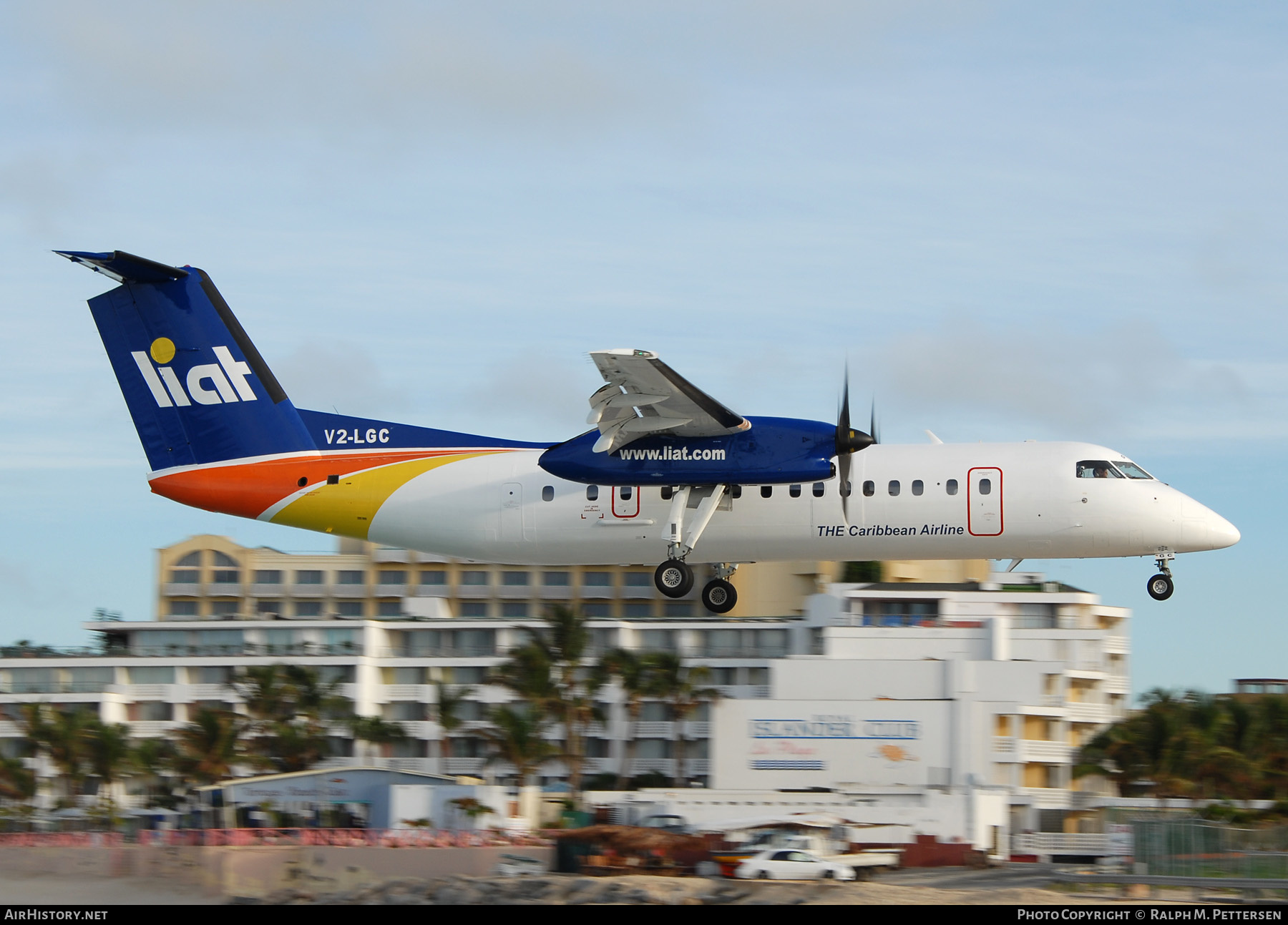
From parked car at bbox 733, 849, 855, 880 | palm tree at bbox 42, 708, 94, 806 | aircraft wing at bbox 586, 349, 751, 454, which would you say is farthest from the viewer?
palm tree at bbox 42, 708, 94, 806

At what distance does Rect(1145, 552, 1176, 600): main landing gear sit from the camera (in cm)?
2286

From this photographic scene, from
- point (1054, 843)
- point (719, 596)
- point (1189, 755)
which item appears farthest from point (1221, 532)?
point (1189, 755)

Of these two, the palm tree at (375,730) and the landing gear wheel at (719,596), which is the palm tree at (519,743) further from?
the landing gear wheel at (719,596)

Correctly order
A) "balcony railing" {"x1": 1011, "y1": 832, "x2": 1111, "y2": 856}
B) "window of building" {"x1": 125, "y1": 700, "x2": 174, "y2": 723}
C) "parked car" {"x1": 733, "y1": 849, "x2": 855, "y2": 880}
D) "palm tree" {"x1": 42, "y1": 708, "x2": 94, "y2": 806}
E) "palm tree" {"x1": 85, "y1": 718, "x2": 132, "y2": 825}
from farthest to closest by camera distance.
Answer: "window of building" {"x1": 125, "y1": 700, "x2": 174, "y2": 723} < "palm tree" {"x1": 42, "y1": 708, "x2": 94, "y2": 806} < "palm tree" {"x1": 85, "y1": 718, "x2": 132, "y2": 825} < "balcony railing" {"x1": 1011, "y1": 832, "x2": 1111, "y2": 856} < "parked car" {"x1": 733, "y1": 849, "x2": 855, "y2": 880}

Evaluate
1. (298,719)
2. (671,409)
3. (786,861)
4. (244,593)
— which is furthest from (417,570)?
(671,409)

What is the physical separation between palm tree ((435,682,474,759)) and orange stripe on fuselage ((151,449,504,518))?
2078 centimetres

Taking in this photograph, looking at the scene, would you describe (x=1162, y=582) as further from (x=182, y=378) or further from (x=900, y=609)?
(x=900, y=609)

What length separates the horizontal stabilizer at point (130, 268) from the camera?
23.7 m

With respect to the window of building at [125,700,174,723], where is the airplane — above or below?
above

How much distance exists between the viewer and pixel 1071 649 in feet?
148

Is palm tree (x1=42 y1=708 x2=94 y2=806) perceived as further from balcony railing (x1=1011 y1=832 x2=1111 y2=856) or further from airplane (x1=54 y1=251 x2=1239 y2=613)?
balcony railing (x1=1011 y1=832 x2=1111 y2=856)

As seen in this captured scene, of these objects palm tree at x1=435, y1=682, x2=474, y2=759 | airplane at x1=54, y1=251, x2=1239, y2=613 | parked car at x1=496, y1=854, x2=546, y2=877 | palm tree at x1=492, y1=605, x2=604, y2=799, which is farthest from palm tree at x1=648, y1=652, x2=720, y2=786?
airplane at x1=54, y1=251, x2=1239, y2=613

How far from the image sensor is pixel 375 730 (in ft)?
147

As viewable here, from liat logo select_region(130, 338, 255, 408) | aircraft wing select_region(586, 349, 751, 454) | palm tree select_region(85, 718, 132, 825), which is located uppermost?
liat logo select_region(130, 338, 255, 408)
